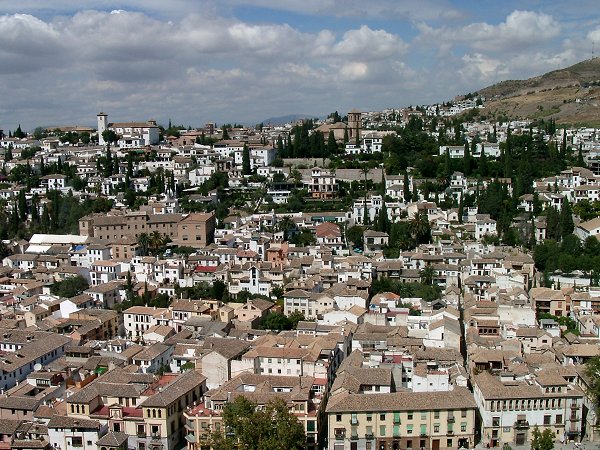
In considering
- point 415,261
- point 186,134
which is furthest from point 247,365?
point 186,134

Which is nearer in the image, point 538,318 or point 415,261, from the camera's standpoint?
point 538,318

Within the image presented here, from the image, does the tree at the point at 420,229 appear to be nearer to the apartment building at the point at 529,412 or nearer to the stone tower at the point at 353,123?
the apartment building at the point at 529,412

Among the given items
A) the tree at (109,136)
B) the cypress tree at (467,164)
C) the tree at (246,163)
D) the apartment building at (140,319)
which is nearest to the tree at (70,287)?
the apartment building at (140,319)

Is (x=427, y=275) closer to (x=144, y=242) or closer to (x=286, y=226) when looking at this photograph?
(x=286, y=226)

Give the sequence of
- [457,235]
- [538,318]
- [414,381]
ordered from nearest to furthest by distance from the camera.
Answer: [414,381] → [538,318] → [457,235]

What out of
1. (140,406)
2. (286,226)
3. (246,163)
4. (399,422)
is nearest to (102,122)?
(246,163)

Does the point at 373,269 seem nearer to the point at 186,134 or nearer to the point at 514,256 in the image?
the point at 514,256
